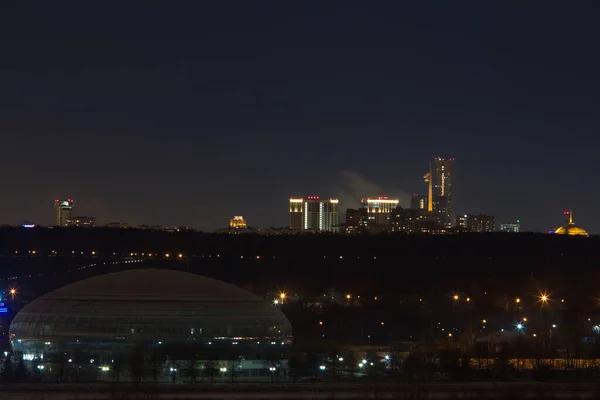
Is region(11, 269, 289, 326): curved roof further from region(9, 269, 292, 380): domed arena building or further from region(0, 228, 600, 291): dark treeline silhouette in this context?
region(0, 228, 600, 291): dark treeline silhouette

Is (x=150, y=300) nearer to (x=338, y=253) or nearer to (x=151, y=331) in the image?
(x=151, y=331)

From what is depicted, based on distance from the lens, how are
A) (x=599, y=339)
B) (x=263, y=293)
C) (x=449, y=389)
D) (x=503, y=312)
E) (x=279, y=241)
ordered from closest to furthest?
(x=449, y=389), (x=599, y=339), (x=503, y=312), (x=263, y=293), (x=279, y=241)

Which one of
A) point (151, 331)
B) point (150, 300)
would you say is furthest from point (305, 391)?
point (150, 300)

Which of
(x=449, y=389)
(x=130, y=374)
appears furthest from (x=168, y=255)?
(x=449, y=389)

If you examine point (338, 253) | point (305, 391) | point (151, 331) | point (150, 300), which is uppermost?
point (338, 253)

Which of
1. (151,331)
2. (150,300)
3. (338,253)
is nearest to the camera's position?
(151,331)

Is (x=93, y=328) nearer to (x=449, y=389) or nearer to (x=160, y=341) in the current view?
(x=160, y=341)
